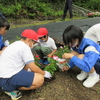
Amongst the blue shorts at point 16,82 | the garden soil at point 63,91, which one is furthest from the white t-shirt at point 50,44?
the blue shorts at point 16,82

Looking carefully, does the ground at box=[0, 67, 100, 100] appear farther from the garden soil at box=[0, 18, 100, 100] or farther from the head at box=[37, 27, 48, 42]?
the head at box=[37, 27, 48, 42]

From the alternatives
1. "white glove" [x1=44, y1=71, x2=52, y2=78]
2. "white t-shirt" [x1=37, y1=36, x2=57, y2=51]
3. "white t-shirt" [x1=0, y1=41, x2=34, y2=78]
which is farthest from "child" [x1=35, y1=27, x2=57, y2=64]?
"white t-shirt" [x1=0, y1=41, x2=34, y2=78]

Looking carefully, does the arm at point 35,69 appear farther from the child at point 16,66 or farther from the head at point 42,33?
the head at point 42,33

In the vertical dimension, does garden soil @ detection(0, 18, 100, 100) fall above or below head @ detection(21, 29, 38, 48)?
below

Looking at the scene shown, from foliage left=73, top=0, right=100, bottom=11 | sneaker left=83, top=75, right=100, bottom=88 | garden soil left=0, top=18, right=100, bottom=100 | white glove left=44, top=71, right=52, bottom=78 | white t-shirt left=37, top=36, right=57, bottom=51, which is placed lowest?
foliage left=73, top=0, right=100, bottom=11

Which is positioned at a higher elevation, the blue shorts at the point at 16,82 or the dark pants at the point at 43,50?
the blue shorts at the point at 16,82

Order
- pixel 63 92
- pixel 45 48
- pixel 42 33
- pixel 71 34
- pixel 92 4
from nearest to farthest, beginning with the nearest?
1. pixel 71 34
2. pixel 63 92
3. pixel 42 33
4. pixel 45 48
5. pixel 92 4

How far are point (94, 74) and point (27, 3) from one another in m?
8.35

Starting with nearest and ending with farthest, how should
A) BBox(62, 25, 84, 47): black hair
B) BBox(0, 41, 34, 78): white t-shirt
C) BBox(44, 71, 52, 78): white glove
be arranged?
BBox(0, 41, 34, 78): white t-shirt < BBox(62, 25, 84, 47): black hair < BBox(44, 71, 52, 78): white glove

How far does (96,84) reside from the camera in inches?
79.9

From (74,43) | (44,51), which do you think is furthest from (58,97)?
(44,51)

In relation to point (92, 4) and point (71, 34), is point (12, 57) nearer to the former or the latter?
point (71, 34)

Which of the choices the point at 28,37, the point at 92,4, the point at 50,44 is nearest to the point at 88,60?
the point at 28,37

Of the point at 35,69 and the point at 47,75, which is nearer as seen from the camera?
the point at 35,69
